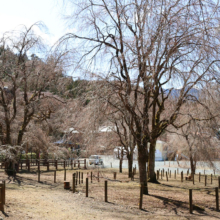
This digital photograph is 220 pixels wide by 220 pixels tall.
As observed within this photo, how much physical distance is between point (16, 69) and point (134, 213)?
12.2 meters

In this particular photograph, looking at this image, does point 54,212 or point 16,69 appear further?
point 16,69

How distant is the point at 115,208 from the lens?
34.2ft

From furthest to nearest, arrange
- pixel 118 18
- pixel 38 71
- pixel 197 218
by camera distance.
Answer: pixel 38 71, pixel 118 18, pixel 197 218

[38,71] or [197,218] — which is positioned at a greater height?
[38,71]

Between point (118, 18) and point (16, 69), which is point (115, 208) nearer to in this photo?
point (118, 18)

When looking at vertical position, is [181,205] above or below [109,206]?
below

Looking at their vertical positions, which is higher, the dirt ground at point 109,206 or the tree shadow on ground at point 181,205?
the dirt ground at point 109,206

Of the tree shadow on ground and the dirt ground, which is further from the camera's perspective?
the tree shadow on ground

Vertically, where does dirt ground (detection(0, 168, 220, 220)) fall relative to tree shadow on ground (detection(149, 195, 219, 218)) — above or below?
above

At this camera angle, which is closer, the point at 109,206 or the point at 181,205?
the point at 109,206

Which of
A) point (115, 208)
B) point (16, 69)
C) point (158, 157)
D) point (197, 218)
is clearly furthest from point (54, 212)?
point (158, 157)

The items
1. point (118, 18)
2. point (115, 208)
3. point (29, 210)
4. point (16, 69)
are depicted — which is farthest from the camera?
point (16, 69)

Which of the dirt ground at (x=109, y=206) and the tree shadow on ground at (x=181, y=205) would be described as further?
the tree shadow on ground at (x=181, y=205)

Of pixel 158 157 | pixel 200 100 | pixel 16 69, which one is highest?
pixel 16 69
